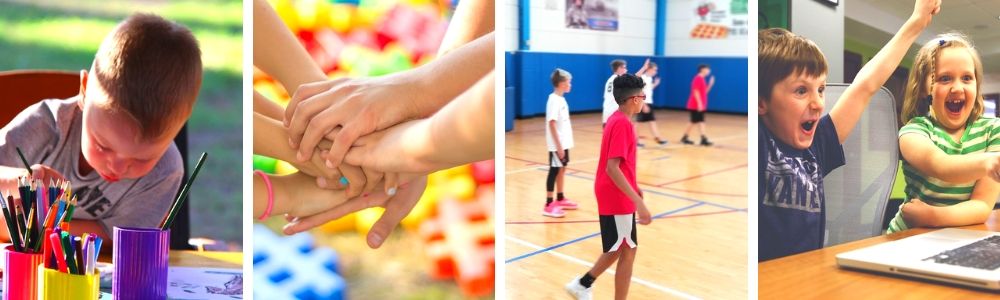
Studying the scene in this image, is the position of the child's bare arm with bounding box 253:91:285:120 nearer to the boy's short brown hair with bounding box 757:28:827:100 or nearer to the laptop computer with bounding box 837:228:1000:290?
the boy's short brown hair with bounding box 757:28:827:100

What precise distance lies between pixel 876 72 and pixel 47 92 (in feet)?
5.11

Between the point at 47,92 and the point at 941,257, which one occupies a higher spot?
the point at 47,92

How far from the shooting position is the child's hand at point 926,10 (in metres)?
1.44

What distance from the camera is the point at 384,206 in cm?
160

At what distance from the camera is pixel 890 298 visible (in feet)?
3.88

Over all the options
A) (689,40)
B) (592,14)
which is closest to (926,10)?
(592,14)

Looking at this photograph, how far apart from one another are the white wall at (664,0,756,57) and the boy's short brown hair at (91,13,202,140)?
6.13m

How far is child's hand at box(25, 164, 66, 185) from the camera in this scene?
61.0 inches

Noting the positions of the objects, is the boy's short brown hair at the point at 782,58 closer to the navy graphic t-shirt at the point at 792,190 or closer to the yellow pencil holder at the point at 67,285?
the navy graphic t-shirt at the point at 792,190

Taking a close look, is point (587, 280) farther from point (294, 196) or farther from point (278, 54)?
point (278, 54)

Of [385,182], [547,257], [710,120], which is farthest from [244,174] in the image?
[710,120]

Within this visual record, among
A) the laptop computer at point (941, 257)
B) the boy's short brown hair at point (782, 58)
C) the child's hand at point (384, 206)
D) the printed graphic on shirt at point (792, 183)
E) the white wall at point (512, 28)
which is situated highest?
the white wall at point (512, 28)

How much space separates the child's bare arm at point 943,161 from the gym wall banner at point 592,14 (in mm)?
6320

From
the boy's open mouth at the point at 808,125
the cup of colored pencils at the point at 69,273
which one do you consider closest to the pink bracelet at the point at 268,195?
the cup of colored pencils at the point at 69,273
